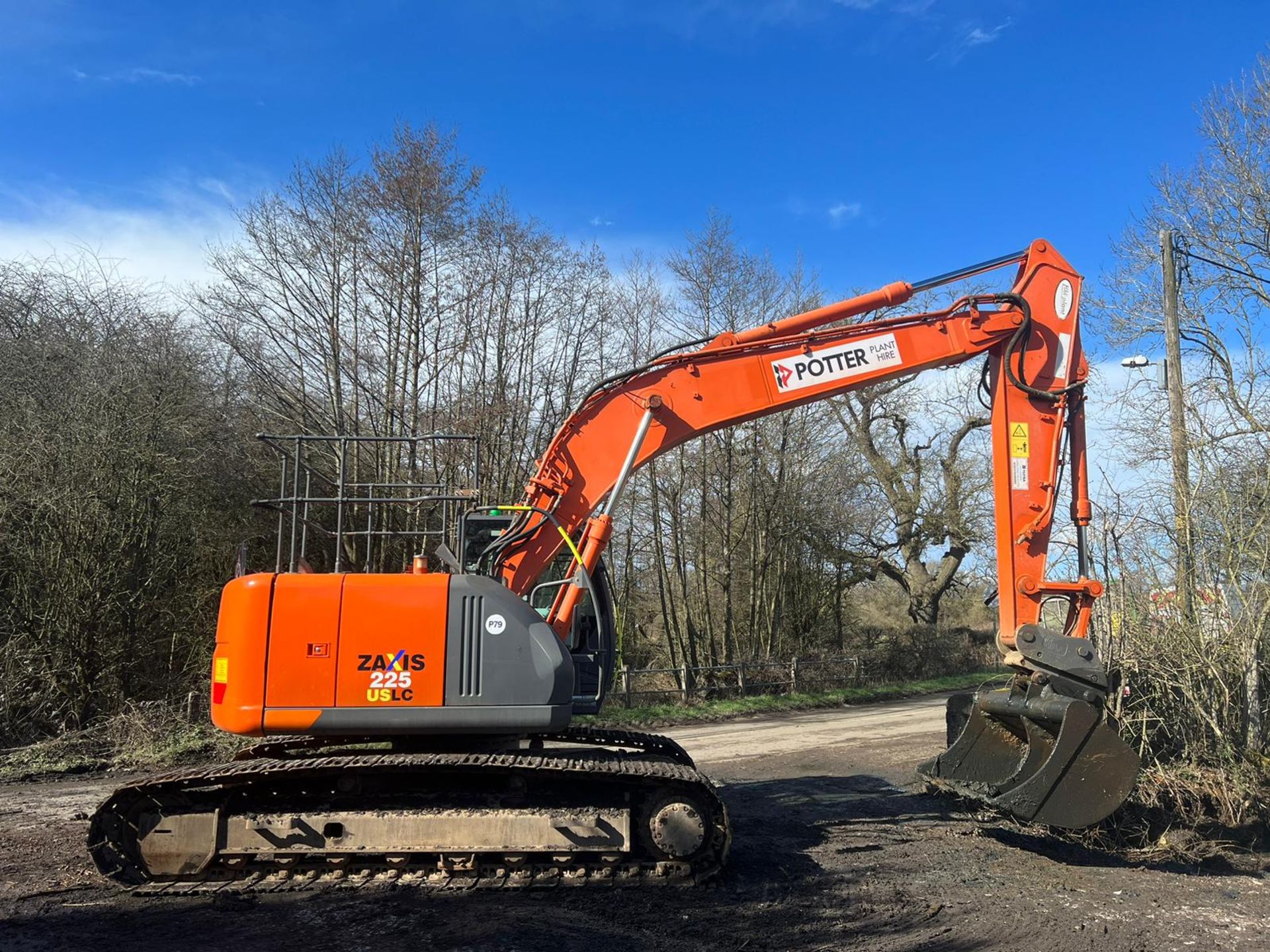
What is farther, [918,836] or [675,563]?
[675,563]

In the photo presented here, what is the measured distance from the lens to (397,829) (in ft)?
19.4

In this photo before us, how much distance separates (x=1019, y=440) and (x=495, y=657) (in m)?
4.40

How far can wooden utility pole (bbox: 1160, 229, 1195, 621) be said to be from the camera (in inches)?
322

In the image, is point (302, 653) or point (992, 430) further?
point (992, 430)

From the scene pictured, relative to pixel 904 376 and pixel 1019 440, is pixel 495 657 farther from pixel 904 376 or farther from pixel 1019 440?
pixel 1019 440

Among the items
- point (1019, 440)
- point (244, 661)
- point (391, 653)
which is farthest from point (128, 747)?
point (1019, 440)

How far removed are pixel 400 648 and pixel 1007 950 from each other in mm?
3945

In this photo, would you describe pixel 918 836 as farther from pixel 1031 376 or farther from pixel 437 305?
pixel 437 305

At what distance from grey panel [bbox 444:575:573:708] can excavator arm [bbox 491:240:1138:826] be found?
1.80ft

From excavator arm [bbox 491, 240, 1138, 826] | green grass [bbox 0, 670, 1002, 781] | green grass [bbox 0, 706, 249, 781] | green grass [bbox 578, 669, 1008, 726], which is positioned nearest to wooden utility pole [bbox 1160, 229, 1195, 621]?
excavator arm [bbox 491, 240, 1138, 826]

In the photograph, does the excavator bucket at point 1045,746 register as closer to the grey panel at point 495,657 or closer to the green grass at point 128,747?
the grey panel at point 495,657

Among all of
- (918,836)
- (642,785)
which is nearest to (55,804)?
(642,785)

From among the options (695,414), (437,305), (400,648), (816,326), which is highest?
(437,305)

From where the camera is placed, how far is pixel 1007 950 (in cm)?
498
